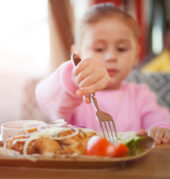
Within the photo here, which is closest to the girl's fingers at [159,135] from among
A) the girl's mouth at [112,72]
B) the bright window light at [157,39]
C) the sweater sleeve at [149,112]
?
the sweater sleeve at [149,112]

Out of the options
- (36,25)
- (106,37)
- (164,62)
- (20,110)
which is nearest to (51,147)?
(106,37)

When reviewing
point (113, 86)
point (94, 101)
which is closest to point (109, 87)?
point (113, 86)

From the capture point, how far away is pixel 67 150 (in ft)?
1.49

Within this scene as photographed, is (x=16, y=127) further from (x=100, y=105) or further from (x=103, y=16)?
(x=103, y=16)

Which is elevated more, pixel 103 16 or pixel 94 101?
pixel 103 16

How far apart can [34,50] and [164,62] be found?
2408 mm

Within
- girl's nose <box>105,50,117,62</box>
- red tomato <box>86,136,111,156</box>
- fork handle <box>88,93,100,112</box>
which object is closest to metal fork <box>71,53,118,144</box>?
fork handle <box>88,93,100,112</box>

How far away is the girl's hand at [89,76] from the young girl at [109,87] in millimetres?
167

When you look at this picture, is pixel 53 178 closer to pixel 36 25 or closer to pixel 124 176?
pixel 124 176

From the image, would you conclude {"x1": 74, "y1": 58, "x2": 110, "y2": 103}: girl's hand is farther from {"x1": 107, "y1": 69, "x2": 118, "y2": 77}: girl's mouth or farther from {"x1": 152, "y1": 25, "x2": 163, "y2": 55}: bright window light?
{"x1": 152, "y1": 25, "x2": 163, "y2": 55}: bright window light

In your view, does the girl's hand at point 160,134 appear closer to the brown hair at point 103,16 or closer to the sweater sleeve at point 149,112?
the sweater sleeve at point 149,112

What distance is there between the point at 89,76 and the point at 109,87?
0.63 m

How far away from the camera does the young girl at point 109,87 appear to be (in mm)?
974

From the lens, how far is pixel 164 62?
142 inches
